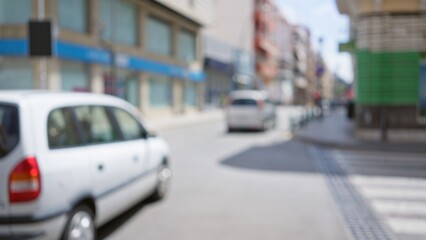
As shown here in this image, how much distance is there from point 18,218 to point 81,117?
1.21 metres

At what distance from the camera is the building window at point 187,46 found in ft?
110

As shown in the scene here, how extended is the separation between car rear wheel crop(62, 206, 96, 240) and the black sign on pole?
9.21m

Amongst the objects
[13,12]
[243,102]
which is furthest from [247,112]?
[13,12]

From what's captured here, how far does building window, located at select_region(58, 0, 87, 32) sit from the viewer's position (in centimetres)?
1900

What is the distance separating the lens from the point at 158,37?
29.4 metres

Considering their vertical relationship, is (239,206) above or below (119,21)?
below

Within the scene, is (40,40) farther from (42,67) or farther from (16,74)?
(16,74)

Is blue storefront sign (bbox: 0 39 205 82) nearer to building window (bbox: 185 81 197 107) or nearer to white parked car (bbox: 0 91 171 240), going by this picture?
building window (bbox: 185 81 197 107)

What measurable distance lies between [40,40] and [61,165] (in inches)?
380

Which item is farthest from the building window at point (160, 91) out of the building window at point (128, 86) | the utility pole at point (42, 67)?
the utility pole at point (42, 67)

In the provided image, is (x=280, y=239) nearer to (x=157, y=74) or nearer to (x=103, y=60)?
(x=103, y=60)

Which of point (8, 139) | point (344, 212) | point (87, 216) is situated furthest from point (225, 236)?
point (8, 139)

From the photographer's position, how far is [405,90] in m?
13.7

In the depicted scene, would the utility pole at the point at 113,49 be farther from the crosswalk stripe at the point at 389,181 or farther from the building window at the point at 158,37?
the crosswalk stripe at the point at 389,181
